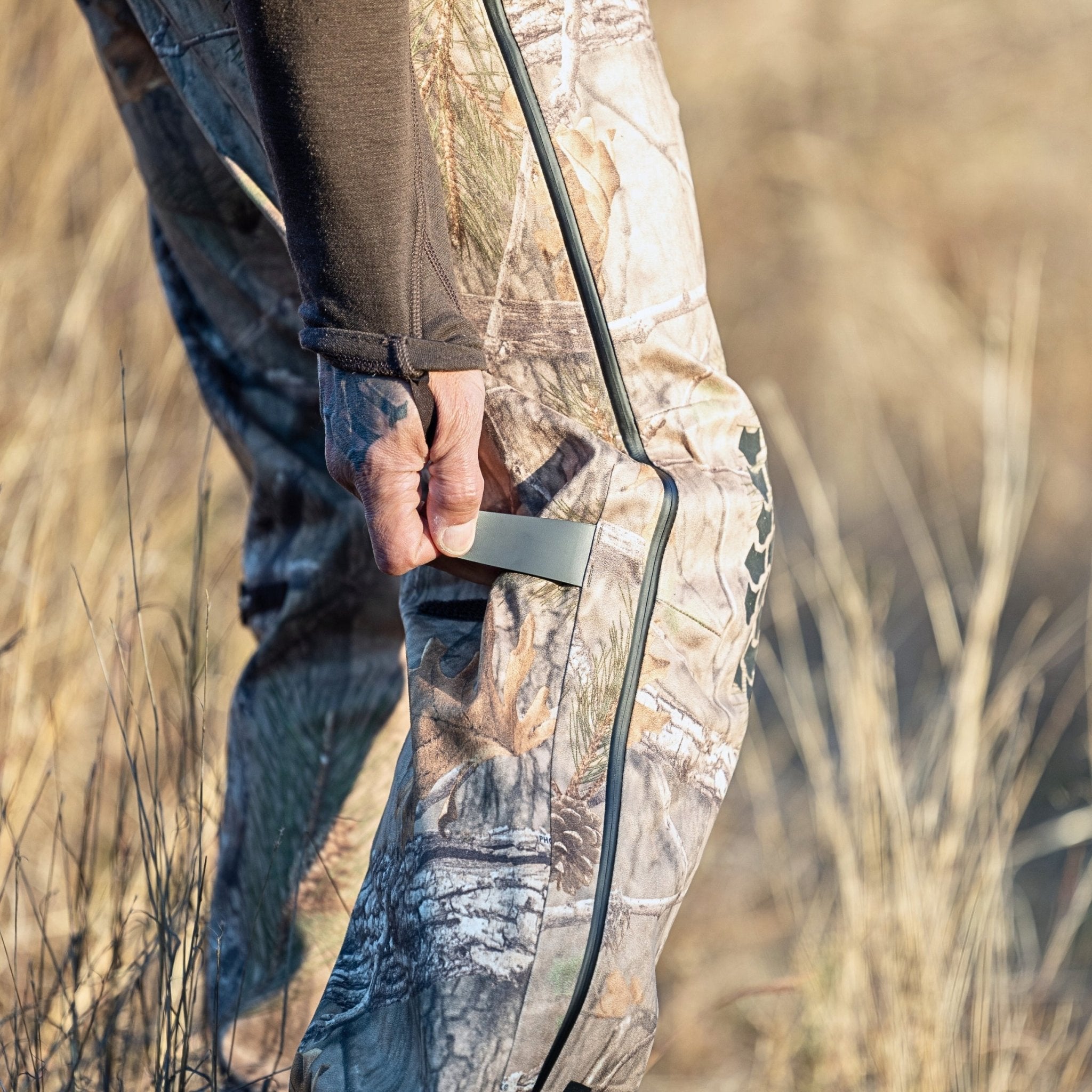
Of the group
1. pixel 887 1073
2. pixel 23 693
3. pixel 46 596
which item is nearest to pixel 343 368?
pixel 23 693

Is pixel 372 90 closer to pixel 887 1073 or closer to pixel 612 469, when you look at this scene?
pixel 612 469

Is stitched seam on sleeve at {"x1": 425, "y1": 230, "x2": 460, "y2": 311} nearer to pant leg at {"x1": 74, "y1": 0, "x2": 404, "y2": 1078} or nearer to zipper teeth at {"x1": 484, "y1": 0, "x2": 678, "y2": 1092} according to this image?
zipper teeth at {"x1": 484, "y1": 0, "x2": 678, "y2": 1092}

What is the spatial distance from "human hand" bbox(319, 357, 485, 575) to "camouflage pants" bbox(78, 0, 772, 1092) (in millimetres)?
44

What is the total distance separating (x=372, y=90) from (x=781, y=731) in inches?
101

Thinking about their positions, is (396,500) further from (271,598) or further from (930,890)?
(930,890)

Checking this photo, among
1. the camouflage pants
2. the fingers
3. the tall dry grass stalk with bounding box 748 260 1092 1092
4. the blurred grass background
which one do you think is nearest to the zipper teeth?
the camouflage pants

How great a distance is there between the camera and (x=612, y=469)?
0.67 m

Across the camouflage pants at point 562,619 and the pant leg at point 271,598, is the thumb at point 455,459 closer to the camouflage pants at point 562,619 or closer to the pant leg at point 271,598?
the camouflage pants at point 562,619

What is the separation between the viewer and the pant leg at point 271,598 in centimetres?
105

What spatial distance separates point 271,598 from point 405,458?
0.55 m

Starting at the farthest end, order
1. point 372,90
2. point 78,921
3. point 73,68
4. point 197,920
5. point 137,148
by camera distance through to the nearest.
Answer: point 73,68 < point 137,148 < point 78,921 < point 197,920 < point 372,90

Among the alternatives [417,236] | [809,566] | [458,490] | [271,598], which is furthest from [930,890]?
[809,566]

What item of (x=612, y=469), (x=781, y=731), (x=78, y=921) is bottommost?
(x=781, y=731)

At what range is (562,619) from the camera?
666mm
